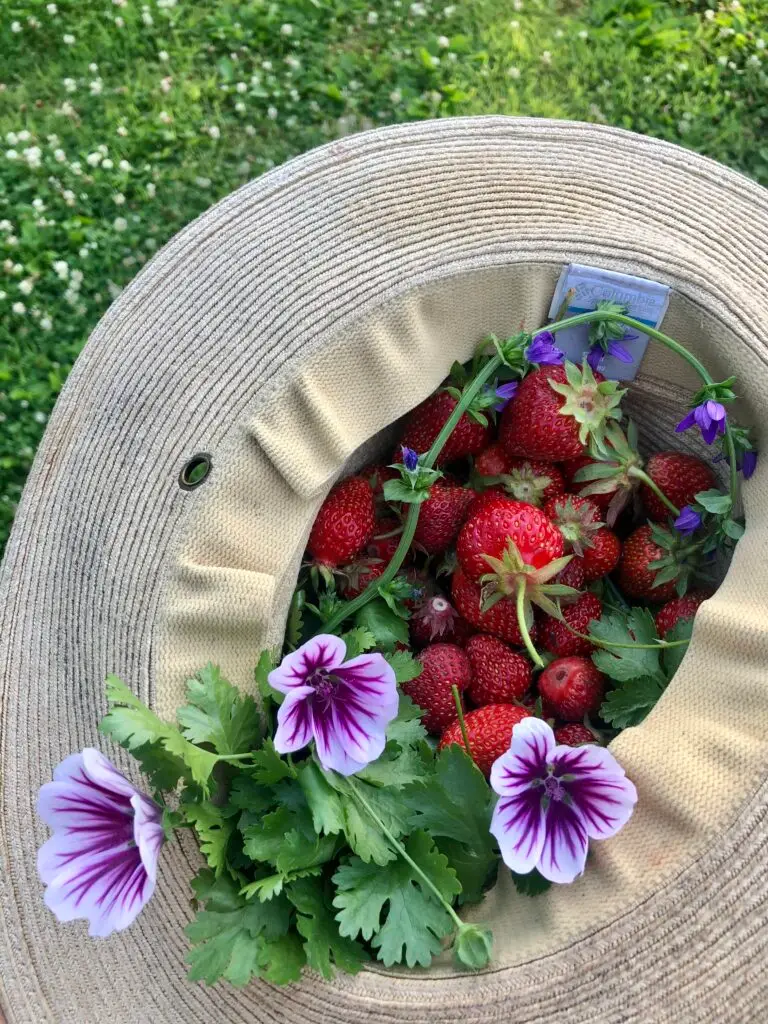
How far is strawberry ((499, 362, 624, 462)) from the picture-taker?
2.85 ft

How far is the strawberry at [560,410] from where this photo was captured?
87 centimetres

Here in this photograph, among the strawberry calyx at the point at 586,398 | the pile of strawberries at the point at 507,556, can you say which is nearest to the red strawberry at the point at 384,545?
the pile of strawberries at the point at 507,556

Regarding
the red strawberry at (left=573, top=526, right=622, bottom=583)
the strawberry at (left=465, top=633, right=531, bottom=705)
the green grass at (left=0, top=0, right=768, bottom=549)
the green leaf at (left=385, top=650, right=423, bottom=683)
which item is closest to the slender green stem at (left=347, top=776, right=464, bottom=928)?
the green leaf at (left=385, top=650, right=423, bottom=683)

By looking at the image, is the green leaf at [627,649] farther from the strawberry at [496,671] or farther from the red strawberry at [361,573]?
the red strawberry at [361,573]

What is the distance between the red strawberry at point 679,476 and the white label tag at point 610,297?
0.34 feet

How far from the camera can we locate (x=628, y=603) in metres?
0.98

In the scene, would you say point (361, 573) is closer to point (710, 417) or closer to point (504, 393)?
point (504, 393)

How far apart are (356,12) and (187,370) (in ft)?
2.88

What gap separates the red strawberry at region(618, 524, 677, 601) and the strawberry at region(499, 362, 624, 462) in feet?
0.38

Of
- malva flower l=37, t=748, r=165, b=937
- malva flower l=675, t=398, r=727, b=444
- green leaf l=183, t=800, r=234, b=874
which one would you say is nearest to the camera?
malva flower l=37, t=748, r=165, b=937

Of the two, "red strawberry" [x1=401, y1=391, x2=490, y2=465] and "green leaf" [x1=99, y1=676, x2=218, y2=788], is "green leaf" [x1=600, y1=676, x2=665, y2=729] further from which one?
"green leaf" [x1=99, y1=676, x2=218, y2=788]

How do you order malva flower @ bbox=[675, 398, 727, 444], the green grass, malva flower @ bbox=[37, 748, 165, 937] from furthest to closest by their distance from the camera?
the green grass, malva flower @ bbox=[675, 398, 727, 444], malva flower @ bbox=[37, 748, 165, 937]

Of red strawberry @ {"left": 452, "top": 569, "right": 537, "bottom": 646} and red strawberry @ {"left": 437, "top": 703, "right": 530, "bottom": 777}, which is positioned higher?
red strawberry @ {"left": 452, "top": 569, "right": 537, "bottom": 646}

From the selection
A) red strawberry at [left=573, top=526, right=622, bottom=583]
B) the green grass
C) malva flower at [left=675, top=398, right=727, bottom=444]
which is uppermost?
the green grass
